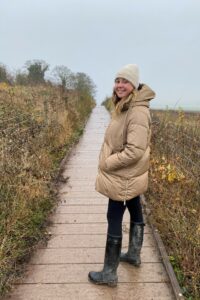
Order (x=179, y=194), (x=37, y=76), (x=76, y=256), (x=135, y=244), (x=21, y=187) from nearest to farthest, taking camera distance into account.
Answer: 1. (x=135, y=244)
2. (x=76, y=256)
3. (x=21, y=187)
4. (x=179, y=194)
5. (x=37, y=76)

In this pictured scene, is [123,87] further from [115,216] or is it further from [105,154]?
[115,216]

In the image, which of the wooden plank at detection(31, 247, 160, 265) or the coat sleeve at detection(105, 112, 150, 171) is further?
the wooden plank at detection(31, 247, 160, 265)

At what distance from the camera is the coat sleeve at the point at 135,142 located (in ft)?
11.4

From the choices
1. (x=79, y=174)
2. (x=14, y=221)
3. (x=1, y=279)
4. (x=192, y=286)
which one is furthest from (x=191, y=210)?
(x=79, y=174)

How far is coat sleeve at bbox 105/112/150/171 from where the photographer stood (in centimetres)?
346

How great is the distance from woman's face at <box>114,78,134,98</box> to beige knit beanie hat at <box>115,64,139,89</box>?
0.10ft

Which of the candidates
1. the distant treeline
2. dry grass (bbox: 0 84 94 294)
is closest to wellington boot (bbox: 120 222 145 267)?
dry grass (bbox: 0 84 94 294)

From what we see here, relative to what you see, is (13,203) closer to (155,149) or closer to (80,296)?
(80,296)

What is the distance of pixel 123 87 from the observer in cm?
357

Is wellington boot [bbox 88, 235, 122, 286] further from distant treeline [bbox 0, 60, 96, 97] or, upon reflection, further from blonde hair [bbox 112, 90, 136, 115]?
distant treeline [bbox 0, 60, 96, 97]

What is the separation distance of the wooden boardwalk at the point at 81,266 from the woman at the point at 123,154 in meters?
0.19

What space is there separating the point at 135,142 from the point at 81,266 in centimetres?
147

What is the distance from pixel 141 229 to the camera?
4.20 meters

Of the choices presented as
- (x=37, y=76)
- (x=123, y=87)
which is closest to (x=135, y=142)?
(x=123, y=87)
